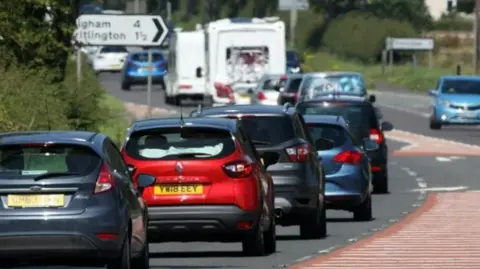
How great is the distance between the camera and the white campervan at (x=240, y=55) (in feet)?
172

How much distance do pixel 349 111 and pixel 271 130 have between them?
10.0m

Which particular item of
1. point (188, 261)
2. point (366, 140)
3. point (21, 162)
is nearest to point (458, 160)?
point (366, 140)

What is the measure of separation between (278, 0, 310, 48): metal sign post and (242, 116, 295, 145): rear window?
267 feet

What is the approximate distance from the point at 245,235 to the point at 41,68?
12845 mm

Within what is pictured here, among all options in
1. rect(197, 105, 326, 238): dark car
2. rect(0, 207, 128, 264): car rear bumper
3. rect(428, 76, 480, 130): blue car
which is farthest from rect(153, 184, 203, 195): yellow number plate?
rect(428, 76, 480, 130): blue car

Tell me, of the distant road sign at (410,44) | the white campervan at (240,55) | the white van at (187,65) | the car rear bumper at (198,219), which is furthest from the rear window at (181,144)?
the distant road sign at (410,44)

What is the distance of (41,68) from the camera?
2973 cm

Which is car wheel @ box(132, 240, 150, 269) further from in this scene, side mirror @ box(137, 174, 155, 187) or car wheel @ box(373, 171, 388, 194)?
car wheel @ box(373, 171, 388, 194)

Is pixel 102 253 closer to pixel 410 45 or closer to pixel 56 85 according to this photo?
pixel 56 85

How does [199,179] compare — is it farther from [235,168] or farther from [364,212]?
[364,212]

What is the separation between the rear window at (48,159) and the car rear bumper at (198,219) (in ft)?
9.21

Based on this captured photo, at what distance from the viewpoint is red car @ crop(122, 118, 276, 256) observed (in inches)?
672

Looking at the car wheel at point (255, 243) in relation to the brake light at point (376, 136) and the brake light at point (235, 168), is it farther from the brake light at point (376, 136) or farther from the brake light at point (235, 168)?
the brake light at point (376, 136)

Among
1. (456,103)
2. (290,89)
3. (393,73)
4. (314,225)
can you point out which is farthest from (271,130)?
(393,73)
